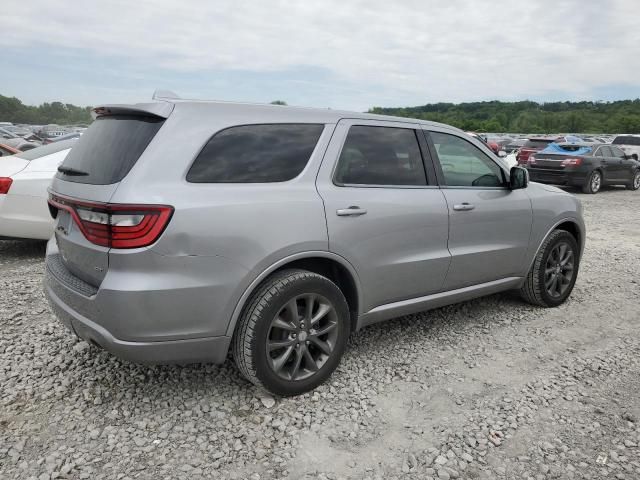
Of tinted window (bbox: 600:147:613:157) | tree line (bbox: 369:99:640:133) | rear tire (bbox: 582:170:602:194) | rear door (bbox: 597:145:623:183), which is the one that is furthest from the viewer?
tree line (bbox: 369:99:640:133)

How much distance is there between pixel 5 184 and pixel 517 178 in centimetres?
528

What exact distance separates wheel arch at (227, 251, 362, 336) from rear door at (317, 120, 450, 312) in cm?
5

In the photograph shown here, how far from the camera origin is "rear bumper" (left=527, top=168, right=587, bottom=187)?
14453 mm

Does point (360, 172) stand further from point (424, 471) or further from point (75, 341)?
point (75, 341)

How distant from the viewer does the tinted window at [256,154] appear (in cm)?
279

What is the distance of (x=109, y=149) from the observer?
2883 millimetres

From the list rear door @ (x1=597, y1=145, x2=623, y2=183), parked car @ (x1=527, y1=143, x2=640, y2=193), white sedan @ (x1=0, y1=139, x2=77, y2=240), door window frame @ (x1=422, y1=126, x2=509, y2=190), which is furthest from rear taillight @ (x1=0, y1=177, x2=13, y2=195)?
rear door @ (x1=597, y1=145, x2=623, y2=183)

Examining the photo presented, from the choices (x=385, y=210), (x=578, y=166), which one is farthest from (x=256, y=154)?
(x=578, y=166)

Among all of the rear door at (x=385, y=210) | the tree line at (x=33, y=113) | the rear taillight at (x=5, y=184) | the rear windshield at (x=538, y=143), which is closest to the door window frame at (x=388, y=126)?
the rear door at (x=385, y=210)

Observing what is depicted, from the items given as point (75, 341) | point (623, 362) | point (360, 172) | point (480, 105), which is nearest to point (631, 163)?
point (623, 362)

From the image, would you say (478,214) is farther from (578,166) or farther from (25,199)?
(578,166)

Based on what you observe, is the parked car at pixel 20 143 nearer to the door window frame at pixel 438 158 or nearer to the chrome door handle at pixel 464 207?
the door window frame at pixel 438 158

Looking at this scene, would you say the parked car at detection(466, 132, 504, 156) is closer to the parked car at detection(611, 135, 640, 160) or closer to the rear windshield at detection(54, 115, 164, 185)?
the rear windshield at detection(54, 115, 164, 185)

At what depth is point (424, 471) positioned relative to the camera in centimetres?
254
